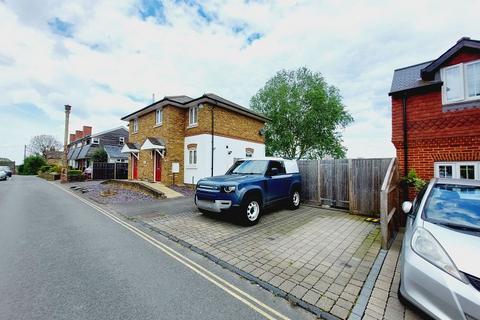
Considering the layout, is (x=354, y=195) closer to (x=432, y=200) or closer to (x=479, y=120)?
(x=479, y=120)

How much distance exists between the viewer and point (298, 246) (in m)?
4.92

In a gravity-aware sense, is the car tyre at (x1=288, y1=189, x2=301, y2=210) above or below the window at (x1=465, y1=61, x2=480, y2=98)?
below

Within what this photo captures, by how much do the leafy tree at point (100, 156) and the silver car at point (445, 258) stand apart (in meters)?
34.9

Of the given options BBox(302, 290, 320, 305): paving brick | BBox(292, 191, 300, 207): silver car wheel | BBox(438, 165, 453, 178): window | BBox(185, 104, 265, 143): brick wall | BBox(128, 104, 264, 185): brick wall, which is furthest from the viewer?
BBox(128, 104, 264, 185): brick wall

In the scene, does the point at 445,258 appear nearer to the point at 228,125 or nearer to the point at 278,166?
the point at 278,166

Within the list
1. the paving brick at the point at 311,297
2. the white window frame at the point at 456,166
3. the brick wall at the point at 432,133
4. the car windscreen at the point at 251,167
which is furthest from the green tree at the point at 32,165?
the white window frame at the point at 456,166

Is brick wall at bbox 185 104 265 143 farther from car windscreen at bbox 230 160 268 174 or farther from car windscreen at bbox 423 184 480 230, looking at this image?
car windscreen at bbox 423 184 480 230

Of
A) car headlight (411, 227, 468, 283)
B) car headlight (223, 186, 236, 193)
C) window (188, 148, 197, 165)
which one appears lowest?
car headlight (411, 227, 468, 283)

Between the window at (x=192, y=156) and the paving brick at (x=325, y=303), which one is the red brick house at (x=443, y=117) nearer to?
the paving brick at (x=325, y=303)

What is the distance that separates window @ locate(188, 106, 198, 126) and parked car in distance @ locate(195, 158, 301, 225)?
845 cm

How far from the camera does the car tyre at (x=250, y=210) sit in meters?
6.28

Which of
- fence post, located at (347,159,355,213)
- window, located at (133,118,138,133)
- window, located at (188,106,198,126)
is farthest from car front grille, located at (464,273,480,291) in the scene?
window, located at (133,118,138,133)

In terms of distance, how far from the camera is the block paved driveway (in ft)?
10.9

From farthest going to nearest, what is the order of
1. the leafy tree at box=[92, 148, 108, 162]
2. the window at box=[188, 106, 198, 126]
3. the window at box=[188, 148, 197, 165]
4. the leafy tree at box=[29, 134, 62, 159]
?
the leafy tree at box=[29, 134, 62, 159] < the leafy tree at box=[92, 148, 108, 162] < the window at box=[188, 106, 198, 126] < the window at box=[188, 148, 197, 165]
